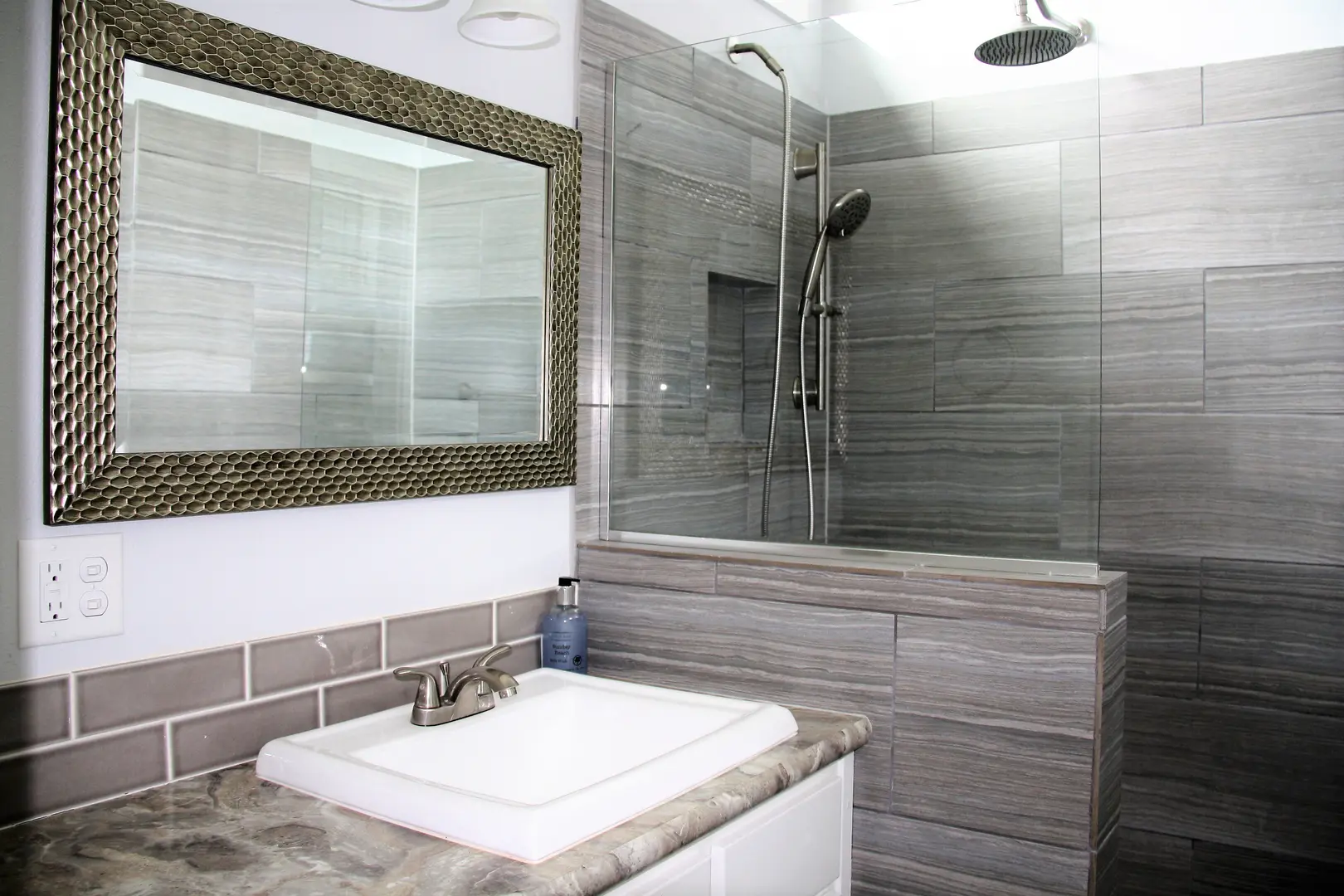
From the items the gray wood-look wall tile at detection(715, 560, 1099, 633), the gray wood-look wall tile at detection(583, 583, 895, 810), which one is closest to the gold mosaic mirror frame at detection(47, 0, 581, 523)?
the gray wood-look wall tile at detection(583, 583, 895, 810)

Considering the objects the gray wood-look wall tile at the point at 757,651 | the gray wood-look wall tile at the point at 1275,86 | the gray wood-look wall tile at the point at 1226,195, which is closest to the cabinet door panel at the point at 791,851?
the gray wood-look wall tile at the point at 757,651

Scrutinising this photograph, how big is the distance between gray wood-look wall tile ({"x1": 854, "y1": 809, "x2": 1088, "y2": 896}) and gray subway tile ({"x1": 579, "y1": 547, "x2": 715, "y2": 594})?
1.52 feet

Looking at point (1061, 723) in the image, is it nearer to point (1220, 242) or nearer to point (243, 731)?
point (243, 731)

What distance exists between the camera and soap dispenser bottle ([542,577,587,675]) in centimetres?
187

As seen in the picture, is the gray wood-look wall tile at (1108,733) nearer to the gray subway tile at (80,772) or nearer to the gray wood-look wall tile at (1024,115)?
the gray wood-look wall tile at (1024,115)

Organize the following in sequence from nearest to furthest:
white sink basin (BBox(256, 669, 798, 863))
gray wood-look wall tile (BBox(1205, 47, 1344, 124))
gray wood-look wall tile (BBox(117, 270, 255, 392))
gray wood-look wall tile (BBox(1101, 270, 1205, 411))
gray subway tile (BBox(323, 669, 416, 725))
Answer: white sink basin (BBox(256, 669, 798, 863)) < gray wood-look wall tile (BBox(117, 270, 255, 392)) < gray subway tile (BBox(323, 669, 416, 725)) < gray wood-look wall tile (BBox(1205, 47, 1344, 124)) < gray wood-look wall tile (BBox(1101, 270, 1205, 411))

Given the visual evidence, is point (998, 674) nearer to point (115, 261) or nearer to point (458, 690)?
point (458, 690)

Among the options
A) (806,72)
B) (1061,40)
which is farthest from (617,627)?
(1061,40)

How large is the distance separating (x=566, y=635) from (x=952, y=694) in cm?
68

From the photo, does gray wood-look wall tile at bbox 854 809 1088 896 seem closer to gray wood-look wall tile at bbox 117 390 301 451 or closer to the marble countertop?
the marble countertop

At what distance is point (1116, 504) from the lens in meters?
2.53

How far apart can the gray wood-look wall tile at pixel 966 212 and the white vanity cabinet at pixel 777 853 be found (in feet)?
2.81

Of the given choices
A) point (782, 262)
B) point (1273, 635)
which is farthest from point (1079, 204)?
point (1273, 635)

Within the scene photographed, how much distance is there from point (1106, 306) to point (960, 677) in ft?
4.30
